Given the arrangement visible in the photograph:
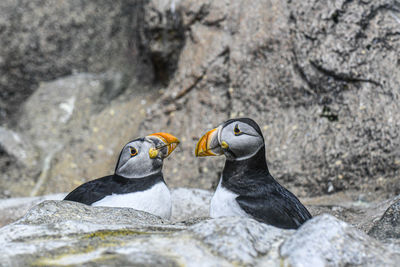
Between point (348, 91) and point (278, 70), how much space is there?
885mm

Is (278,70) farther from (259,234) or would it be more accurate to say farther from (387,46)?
(259,234)

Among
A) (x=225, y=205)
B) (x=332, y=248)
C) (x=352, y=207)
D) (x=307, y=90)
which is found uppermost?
(x=307, y=90)

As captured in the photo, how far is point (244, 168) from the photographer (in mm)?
3918

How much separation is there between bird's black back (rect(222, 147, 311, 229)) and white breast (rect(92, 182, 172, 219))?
26.3 inches

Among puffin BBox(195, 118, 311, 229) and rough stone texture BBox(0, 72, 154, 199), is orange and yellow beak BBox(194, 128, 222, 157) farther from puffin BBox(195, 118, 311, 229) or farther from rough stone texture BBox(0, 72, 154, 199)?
rough stone texture BBox(0, 72, 154, 199)

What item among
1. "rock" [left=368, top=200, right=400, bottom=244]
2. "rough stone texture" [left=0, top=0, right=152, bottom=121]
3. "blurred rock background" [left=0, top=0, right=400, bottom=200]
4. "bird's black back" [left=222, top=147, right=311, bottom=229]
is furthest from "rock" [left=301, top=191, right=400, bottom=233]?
"rough stone texture" [left=0, top=0, right=152, bottom=121]

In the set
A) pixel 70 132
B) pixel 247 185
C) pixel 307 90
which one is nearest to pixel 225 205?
pixel 247 185

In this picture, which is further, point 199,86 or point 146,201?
point 199,86

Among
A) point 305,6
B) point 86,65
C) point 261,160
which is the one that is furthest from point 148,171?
point 86,65

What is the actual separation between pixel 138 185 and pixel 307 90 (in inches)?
101

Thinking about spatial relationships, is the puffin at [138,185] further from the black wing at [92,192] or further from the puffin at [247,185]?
the puffin at [247,185]

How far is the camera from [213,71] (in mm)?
6770

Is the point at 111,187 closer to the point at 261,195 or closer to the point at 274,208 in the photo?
the point at 261,195

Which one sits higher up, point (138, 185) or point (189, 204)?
point (138, 185)
